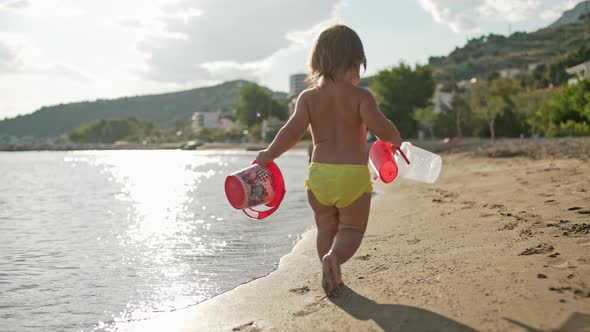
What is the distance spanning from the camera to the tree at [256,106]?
108m

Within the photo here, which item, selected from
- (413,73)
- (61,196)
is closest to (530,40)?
(413,73)

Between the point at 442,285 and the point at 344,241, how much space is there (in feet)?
2.06

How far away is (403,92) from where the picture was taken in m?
54.3

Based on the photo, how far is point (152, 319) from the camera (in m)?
3.55

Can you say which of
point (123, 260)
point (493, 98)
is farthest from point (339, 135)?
point (493, 98)

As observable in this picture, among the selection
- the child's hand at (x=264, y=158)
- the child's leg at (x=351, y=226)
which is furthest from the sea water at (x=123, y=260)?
the child's leg at (x=351, y=226)

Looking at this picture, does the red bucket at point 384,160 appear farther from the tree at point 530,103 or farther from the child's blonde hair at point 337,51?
the tree at point 530,103

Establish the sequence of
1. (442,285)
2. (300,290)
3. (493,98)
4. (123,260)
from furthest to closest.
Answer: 1. (493,98)
2. (123,260)
3. (300,290)
4. (442,285)

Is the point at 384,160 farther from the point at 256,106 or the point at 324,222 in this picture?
the point at 256,106

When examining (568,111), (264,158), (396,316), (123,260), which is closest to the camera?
(396,316)

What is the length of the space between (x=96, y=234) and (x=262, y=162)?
16.4 ft

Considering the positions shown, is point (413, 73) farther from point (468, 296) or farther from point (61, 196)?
point (468, 296)

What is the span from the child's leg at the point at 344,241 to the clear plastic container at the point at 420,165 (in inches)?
39.2

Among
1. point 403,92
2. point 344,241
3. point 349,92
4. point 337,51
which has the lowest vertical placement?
point 344,241
